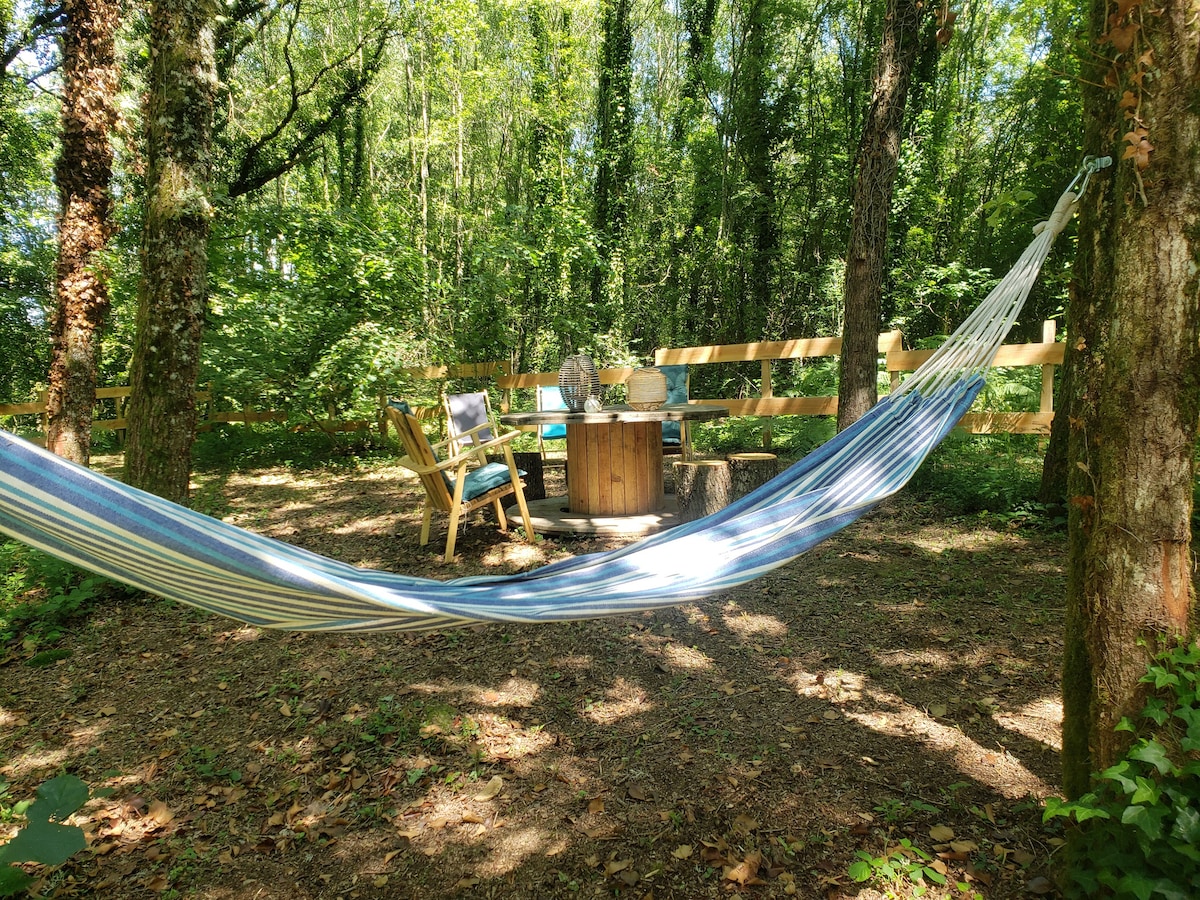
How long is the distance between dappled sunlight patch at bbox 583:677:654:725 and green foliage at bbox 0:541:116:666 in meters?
2.02

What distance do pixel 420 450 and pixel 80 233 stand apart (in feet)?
11.8

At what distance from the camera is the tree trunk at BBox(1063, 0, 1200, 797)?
3.54ft

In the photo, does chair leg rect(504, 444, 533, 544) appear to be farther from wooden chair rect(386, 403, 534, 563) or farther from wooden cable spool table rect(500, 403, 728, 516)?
wooden cable spool table rect(500, 403, 728, 516)

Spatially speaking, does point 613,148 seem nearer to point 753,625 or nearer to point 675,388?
point 675,388

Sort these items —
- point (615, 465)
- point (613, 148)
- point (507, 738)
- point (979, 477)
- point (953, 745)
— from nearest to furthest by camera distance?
point (953, 745) < point (507, 738) < point (615, 465) < point (979, 477) < point (613, 148)

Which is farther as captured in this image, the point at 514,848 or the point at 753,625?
the point at 753,625

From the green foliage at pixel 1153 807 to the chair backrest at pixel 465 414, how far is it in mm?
3275

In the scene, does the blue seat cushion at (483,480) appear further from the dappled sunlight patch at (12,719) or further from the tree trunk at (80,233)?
the tree trunk at (80,233)

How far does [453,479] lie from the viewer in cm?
347

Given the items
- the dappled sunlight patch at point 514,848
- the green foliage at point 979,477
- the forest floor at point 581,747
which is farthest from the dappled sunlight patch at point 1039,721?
the green foliage at point 979,477

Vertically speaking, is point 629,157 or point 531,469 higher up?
point 629,157

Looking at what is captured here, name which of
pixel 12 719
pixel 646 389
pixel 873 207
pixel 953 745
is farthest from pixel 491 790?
pixel 873 207

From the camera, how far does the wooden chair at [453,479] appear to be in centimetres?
317

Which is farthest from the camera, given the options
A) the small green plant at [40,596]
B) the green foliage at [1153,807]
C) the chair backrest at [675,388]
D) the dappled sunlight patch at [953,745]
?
the chair backrest at [675,388]
